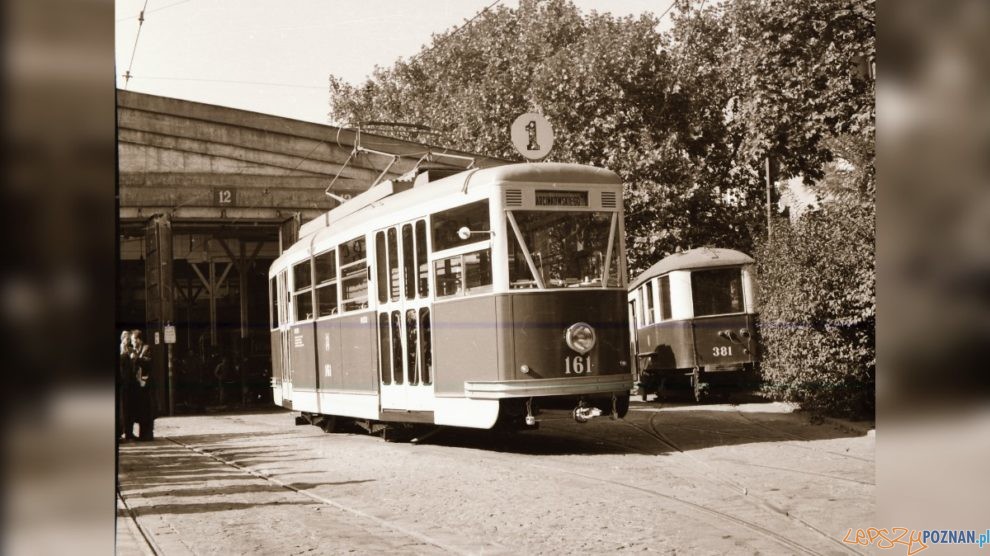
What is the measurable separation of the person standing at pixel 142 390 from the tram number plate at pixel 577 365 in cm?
746

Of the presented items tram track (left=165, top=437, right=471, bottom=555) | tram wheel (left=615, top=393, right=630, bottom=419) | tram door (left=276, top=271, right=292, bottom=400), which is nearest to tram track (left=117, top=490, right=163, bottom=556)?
tram track (left=165, top=437, right=471, bottom=555)

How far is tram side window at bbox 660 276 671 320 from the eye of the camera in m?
18.8

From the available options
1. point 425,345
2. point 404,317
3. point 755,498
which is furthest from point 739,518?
point 404,317

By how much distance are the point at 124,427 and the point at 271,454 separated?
376 cm

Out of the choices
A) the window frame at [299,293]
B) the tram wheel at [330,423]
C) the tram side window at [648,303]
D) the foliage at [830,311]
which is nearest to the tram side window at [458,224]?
the window frame at [299,293]

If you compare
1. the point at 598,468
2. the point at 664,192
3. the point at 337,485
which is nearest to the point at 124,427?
the point at 337,485

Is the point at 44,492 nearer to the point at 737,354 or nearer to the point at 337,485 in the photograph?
the point at 337,485

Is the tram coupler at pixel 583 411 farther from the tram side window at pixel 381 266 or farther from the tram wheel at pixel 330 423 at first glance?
the tram wheel at pixel 330 423

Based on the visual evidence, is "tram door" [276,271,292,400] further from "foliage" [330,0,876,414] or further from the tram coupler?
the tram coupler

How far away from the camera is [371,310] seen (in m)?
11.9

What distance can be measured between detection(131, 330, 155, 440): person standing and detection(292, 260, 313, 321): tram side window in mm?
2333

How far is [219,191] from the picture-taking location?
2044cm

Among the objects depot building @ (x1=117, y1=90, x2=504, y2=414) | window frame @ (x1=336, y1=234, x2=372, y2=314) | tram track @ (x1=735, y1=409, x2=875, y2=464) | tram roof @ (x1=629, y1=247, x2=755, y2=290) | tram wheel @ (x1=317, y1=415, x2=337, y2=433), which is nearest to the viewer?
tram track @ (x1=735, y1=409, x2=875, y2=464)

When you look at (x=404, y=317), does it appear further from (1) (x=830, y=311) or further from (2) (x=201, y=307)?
(2) (x=201, y=307)
